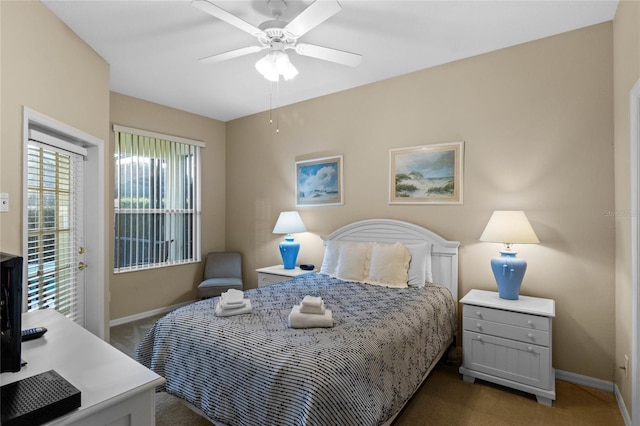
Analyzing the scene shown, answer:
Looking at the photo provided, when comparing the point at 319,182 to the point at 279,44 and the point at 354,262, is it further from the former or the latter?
the point at 279,44

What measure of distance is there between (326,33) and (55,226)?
106 inches

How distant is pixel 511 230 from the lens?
258 cm

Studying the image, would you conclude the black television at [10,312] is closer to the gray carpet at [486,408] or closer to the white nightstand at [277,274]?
the gray carpet at [486,408]

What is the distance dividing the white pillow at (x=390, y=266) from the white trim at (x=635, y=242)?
58.6 inches

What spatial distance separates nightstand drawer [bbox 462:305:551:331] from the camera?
2.37 meters

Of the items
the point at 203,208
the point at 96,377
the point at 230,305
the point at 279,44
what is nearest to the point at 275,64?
the point at 279,44

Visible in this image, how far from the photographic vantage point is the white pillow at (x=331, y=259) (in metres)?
3.45

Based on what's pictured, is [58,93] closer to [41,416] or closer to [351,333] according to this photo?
[41,416]

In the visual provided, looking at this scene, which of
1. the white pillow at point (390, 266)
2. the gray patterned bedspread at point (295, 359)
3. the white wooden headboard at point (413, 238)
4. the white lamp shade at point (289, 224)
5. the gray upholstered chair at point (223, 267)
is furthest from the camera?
the gray upholstered chair at point (223, 267)

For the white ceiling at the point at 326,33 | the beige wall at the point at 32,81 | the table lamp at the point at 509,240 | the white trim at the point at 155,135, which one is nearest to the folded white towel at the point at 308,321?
the table lamp at the point at 509,240

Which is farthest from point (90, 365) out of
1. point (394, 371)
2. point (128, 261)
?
point (128, 261)

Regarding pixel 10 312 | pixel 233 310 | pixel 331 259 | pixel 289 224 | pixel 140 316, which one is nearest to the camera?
pixel 10 312

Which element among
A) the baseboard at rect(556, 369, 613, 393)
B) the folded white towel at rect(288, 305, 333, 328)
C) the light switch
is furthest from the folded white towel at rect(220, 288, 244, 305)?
the baseboard at rect(556, 369, 613, 393)

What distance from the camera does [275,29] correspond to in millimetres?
2312
